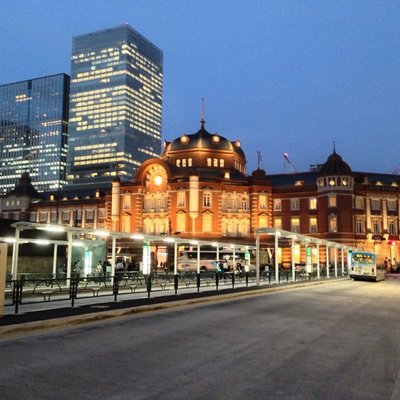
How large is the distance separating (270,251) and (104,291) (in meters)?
50.0

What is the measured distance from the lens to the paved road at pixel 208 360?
7.24 metres

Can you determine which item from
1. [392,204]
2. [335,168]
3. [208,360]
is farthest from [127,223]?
[208,360]

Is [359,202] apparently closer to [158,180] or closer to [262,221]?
[262,221]

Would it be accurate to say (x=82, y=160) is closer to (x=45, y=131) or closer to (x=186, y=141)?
(x=45, y=131)

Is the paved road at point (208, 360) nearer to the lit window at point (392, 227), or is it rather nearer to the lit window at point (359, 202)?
the lit window at point (359, 202)

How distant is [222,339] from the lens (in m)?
11.8

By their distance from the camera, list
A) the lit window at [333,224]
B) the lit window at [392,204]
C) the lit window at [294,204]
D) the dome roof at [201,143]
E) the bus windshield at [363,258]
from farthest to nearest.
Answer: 1. the dome roof at [201,143]
2. the lit window at [392,204]
3. the lit window at [294,204]
4. the lit window at [333,224]
5. the bus windshield at [363,258]

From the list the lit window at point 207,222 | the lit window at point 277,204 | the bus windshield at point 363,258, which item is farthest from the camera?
the lit window at point 277,204

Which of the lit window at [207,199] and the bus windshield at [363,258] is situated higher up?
the lit window at [207,199]

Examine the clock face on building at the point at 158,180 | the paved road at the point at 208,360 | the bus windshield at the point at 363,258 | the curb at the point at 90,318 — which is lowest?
the paved road at the point at 208,360

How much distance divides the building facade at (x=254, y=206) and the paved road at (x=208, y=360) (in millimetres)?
56474

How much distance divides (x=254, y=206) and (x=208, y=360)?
2645 inches

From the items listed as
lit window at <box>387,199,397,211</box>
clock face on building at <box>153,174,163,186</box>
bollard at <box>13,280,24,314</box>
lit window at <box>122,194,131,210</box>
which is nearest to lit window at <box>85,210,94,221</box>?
lit window at <box>122,194,131,210</box>

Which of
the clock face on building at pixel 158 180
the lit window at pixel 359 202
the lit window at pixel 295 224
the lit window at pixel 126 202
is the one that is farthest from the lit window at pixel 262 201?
the lit window at pixel 126 202
